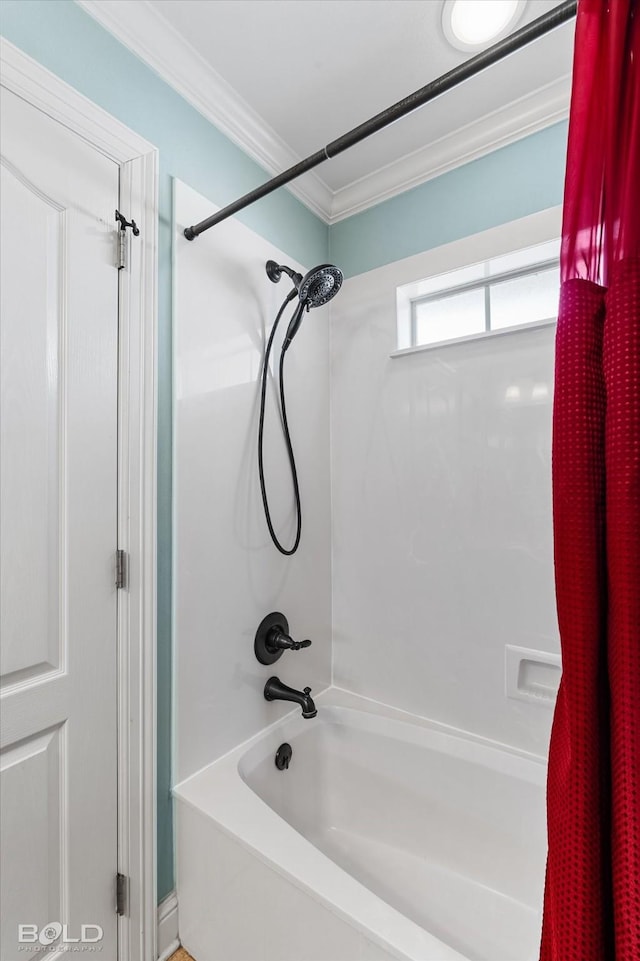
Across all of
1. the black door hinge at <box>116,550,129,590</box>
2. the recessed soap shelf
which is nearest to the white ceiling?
the black door hinge at <box>116,550,129,590</box>

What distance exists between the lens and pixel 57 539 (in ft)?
3.39

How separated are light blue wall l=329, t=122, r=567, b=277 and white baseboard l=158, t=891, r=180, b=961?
2232mm

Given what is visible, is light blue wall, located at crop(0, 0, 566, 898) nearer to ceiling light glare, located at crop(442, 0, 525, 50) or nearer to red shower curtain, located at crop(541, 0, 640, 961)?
ceiling light glare, located at crop(442, 0, 525, 50)

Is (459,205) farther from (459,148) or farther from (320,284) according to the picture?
(320,284)

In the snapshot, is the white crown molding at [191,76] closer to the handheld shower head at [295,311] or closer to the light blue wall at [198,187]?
the light blue wall at [198,187]

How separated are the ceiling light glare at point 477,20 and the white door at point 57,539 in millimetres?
996

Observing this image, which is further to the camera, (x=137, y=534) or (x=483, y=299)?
(x=483, y=299)

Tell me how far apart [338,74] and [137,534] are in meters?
1.51

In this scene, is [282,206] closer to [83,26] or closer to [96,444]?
[83,26]

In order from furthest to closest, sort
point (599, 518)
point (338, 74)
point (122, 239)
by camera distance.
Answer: point (338, 74), point (122, 239), point (599, 518)

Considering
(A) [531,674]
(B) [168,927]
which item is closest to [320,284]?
(A) [531,674]

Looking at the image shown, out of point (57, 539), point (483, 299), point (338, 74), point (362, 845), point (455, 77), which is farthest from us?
point (483, 299)

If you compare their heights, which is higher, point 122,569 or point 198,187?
point 198,187

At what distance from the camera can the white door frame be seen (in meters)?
1.14
